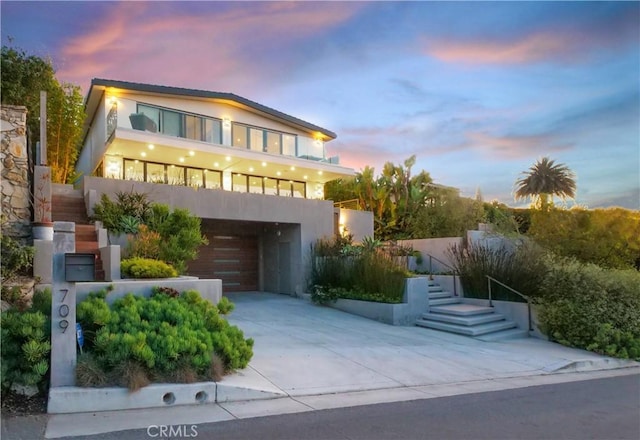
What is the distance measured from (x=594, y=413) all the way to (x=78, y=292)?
24.9ft

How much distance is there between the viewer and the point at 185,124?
22.0 metres

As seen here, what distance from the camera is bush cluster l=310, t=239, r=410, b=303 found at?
1404cm

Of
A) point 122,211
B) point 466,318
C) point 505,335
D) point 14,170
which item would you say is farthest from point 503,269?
point 14,170

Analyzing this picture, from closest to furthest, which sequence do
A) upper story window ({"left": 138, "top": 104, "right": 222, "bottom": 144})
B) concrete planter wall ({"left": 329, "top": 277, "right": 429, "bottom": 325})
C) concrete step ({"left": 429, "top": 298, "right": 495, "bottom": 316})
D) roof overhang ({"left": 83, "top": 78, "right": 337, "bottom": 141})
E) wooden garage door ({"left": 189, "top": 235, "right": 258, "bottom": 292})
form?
concrete step ({"left": 429, "top": 298, "right": 495, "bottom": 316}) → concrete planter wall ({"left": 329, "top": 277, "right": 429, "bottom": 325}) → wooden garage door ({"left": 189, "top": 235, "right": 258, "bottom": 292}) → roof overhang ({"left": 83, "top": 78, "right": 337, "bottom": 141}) → upper story window ({"left": 138, "top": 104, "right": 222, "bottom": 144})

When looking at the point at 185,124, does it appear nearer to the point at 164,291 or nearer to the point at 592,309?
the point at 164,291

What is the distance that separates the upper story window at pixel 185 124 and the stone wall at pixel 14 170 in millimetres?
11307

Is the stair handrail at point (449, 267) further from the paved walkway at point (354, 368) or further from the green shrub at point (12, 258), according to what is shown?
the green shrub at point (12, 258)

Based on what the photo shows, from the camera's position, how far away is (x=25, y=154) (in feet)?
33.0

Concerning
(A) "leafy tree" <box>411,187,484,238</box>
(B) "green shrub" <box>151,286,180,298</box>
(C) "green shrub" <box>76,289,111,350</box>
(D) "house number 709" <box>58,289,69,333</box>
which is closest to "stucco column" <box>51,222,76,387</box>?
(D) "house number 709" <box>58,289,69,333</box>

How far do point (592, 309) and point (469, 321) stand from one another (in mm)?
2882

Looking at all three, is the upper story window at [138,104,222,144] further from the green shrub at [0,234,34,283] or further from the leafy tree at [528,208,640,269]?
the leafy tree at [528,208,640,269]

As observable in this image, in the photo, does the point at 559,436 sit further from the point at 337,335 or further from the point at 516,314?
the point at 516,314

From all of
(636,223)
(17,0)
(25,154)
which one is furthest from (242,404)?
(636,223)

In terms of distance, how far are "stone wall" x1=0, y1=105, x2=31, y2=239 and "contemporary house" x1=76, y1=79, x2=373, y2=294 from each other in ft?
12.0
